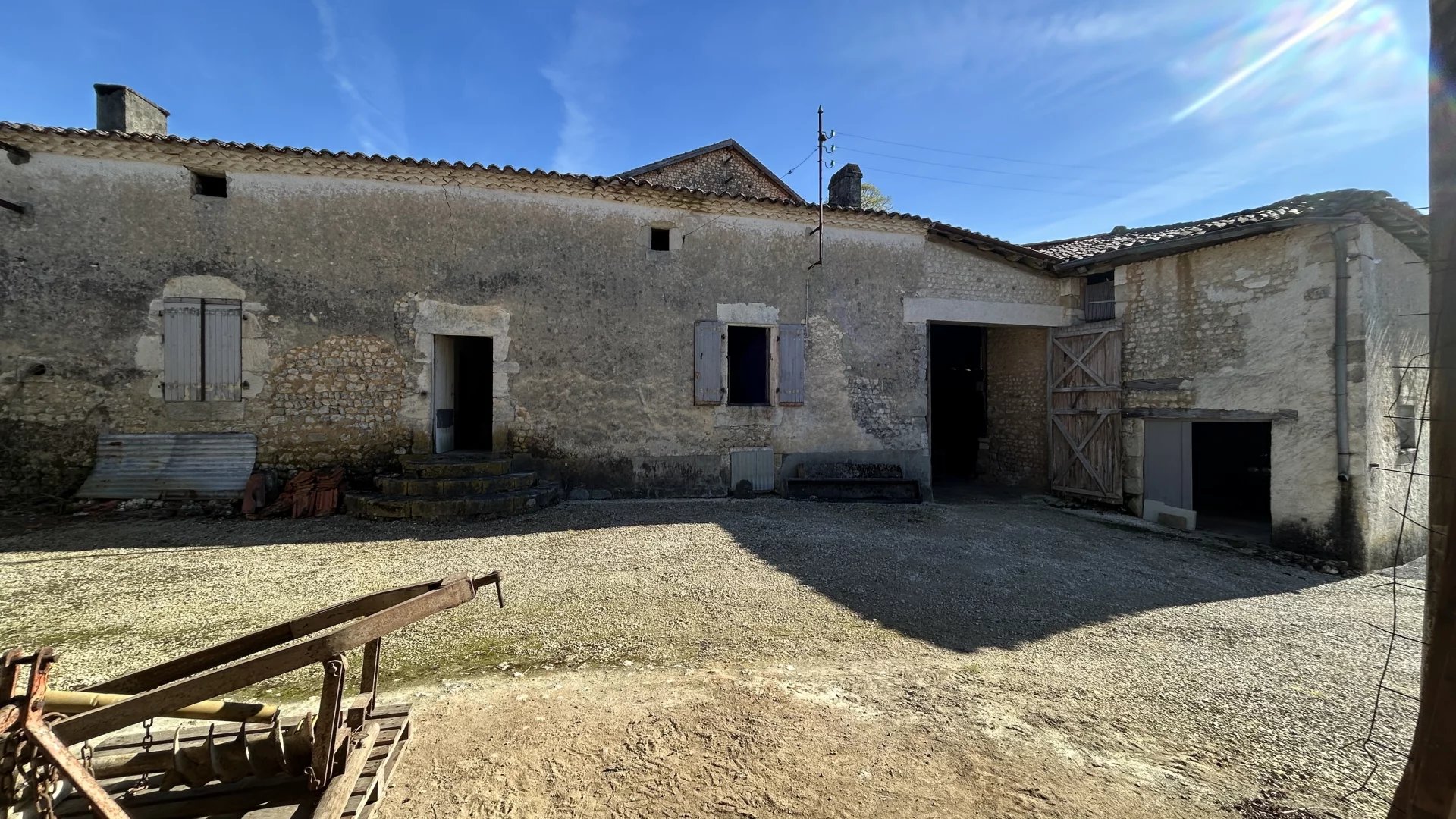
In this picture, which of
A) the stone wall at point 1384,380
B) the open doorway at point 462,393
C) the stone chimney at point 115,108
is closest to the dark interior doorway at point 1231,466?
the stone wall at point 1384,380

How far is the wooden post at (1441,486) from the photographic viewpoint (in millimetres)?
1284

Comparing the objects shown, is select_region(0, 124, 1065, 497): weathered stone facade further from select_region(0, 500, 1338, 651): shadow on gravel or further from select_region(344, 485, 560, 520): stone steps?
select_region(0, 500, 1338, 651): shadow on gravel

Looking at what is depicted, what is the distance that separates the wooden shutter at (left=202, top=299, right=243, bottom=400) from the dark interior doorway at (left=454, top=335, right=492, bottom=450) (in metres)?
2.80

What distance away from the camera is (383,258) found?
7.52m

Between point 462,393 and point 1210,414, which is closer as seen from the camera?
point 1210,414

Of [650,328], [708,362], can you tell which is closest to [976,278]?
[708,362]

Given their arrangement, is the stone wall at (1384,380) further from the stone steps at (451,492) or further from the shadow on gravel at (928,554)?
the stone steps at (451,492)

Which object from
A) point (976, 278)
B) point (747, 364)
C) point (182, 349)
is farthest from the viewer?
point (747, 364)

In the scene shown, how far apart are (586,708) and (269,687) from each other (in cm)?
171

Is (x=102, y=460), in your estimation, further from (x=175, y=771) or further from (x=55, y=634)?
(x=175, y=771)

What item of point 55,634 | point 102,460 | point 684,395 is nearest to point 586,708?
point 55,634

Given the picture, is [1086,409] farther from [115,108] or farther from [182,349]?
[115,108]

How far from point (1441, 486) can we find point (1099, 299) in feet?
30.6

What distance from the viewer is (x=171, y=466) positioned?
6.90 meters
